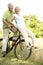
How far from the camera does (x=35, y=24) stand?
194 inches

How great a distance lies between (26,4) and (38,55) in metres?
1.17

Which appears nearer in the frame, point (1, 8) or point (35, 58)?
Result: point (35, 58)

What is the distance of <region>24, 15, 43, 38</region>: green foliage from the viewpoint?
4.85 m

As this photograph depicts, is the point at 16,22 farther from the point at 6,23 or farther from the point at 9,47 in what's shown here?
the point at 9,47

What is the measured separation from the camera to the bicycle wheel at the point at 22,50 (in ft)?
15.2

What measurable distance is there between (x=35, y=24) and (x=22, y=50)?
653mm

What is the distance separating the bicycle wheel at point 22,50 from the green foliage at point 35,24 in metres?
0.39

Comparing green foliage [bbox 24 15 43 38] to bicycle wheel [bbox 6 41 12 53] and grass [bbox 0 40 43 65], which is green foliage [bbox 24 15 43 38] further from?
bicycle wheel [bbox 6 41 12 53]

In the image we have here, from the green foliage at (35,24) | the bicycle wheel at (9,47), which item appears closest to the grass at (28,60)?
the bicycle wheel at (9,47)

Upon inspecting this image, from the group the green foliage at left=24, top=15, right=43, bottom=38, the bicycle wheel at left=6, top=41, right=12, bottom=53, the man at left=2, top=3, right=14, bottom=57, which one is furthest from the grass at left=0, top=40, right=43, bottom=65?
the green foliage at left=24, top=15, right=43, bottom=38

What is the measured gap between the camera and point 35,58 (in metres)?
4.68

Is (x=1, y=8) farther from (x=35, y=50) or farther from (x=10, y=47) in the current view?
(x=35, y=50)

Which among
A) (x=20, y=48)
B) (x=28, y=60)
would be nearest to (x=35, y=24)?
(x=20, y=48)

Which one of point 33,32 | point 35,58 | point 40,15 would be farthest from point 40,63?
point 40,15
